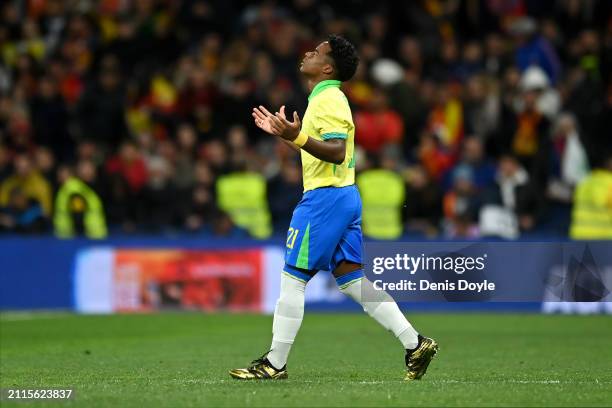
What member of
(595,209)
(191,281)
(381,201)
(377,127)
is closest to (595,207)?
(595,209)

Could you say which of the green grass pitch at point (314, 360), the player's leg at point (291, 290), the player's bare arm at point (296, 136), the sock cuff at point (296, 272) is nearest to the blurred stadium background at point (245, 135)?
the green grass pitch at point (314, 360)

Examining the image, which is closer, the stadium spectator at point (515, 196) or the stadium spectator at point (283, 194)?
the stadium spectator at point (515, 196)

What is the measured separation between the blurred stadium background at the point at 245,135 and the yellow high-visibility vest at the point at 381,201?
0.03m

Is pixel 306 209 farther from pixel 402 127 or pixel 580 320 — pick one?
pixel 402 127

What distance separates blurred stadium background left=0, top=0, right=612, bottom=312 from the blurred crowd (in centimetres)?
4

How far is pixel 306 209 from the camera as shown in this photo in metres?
9.42

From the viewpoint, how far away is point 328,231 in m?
9.34

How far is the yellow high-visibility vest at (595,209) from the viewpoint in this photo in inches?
732

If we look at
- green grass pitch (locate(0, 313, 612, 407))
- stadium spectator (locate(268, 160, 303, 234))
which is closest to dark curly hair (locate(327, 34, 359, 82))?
green grass pitch (locate(0, 313, 612, 407))

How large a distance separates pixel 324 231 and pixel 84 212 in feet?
37.2

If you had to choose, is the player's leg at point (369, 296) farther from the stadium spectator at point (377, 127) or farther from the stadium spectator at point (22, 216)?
the stadium spectator at point (22, 216)

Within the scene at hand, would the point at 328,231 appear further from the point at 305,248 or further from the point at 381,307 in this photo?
the point at 381,307

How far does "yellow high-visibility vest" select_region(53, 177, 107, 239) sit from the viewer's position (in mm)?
20094

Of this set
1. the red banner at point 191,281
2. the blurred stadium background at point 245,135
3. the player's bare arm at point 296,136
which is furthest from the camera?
the blurred stadium background at point 245,135
